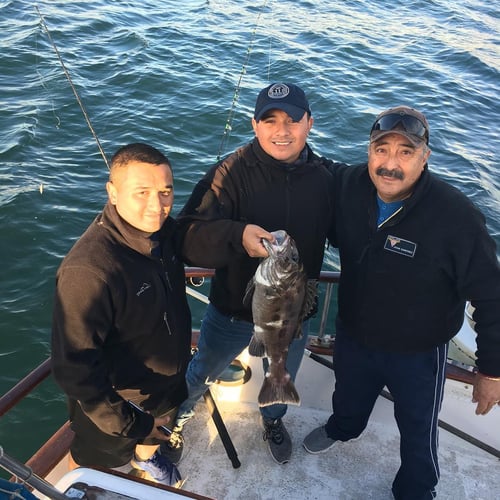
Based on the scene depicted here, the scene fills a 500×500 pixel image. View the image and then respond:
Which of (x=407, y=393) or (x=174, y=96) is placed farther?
(x=174, y=96)

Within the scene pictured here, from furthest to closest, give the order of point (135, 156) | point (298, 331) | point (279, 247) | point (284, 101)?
1. point (298, 331)
2. point (284, 101)
3. point (279, 247)
4. point (135, 156)

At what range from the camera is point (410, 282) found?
3.45 m

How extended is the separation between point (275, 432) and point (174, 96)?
1120cm

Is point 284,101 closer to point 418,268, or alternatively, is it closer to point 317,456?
point 418,268

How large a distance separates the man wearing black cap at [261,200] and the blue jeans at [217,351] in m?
0.09

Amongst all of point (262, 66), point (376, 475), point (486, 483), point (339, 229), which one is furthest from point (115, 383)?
Answer: point (262, 66)

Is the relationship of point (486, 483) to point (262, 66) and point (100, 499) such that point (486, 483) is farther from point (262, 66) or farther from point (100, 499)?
point (262, 66)

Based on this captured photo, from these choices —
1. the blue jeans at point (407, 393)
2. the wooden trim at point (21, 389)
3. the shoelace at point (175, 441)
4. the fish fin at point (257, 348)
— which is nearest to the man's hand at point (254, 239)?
the fish fin at point (257, 348)

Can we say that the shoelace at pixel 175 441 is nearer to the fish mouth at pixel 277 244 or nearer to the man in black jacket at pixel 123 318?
the man in black jacket at pixel 123 318

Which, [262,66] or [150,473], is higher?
[262,66]

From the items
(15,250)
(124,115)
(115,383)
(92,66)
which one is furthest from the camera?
(92,66)

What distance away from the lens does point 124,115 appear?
12336 mm

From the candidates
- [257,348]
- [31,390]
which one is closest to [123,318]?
[31,390]

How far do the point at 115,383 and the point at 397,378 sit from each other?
7.02 feet
